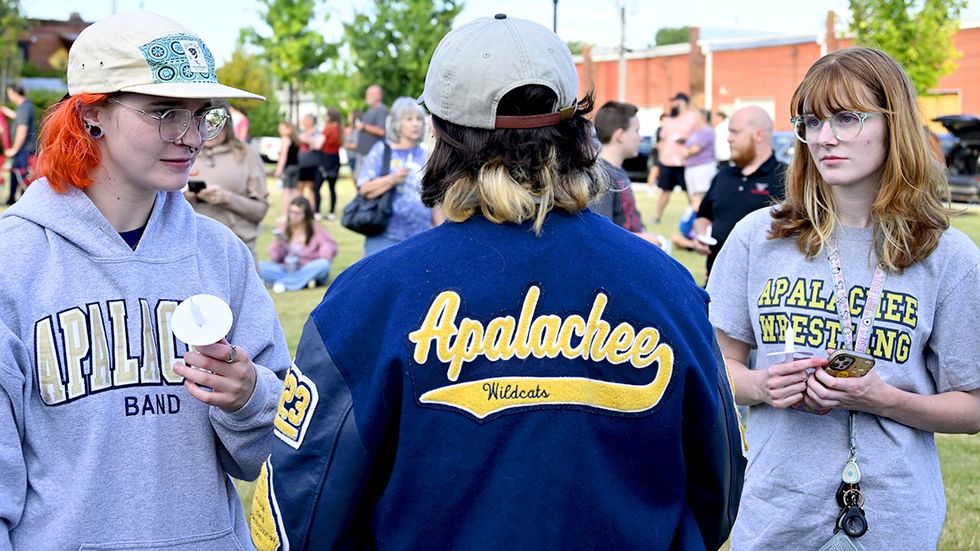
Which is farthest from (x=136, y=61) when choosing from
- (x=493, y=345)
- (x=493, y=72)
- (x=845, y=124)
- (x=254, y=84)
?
(x=254, y=84)

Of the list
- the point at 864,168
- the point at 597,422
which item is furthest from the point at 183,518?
the point at 864,168

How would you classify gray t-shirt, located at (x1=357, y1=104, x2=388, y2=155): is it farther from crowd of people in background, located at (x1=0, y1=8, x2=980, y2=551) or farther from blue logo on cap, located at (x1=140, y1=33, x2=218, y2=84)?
blue logo on cap, located at (x1=140, y1=33, x2=218, y2=84)

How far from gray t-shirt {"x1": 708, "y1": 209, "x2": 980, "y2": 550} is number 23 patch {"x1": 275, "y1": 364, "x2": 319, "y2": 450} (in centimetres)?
158

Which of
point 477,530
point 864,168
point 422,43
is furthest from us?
point 422,43

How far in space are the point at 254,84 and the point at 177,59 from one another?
47.3m

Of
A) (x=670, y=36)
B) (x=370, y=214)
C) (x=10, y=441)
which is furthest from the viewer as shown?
(x=670, y=36)

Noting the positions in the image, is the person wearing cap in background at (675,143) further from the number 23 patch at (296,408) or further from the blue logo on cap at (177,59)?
the number 23 patch at (296,408)

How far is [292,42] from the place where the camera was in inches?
1569

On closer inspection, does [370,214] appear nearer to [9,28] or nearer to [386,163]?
[386,163]

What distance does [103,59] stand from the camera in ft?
8.28

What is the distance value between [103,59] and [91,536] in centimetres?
105

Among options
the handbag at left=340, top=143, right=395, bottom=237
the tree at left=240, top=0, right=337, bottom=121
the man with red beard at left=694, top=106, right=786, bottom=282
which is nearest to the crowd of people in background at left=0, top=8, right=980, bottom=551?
the man with red beard at left=694, top=106, right=786, bottom=282

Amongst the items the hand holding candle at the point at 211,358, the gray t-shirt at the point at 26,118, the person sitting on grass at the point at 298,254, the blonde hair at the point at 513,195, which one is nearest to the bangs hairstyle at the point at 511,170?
the blonde hair at the point at 513,195

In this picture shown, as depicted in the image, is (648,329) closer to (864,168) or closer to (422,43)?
(864,168)
